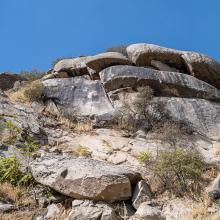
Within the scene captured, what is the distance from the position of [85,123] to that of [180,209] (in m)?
6.00

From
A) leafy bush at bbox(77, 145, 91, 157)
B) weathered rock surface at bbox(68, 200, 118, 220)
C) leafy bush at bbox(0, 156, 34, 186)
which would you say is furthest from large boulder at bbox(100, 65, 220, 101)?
weathered rock surface at bbox(68, 200, 118, 220)

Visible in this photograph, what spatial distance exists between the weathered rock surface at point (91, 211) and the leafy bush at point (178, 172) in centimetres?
175

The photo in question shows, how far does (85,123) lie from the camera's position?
1525 cm

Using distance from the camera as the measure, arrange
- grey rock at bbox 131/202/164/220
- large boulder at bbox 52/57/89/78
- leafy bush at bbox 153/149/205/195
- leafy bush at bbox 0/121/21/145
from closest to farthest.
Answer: grey rock at bbox 131/202/164/220, leafy bush at bbox 153/149/205/195, leafy bush at bbox 0/121/21/145, large boulder at bbox 52/57/89/78

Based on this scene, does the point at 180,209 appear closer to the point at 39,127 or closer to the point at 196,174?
the point at 196,174

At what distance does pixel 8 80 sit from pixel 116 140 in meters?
9.71

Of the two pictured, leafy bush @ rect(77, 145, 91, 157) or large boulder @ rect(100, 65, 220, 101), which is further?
large boulder @ rect(100, 65, 220, 101)

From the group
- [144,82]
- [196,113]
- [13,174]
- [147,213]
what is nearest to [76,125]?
[144,82]

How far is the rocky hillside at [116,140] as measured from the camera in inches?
391

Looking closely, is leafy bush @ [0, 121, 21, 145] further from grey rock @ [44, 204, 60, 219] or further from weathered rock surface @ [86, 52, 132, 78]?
weathered rock surface @ [86, 52, 132, 78]

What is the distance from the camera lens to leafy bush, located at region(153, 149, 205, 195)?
35.3 ft

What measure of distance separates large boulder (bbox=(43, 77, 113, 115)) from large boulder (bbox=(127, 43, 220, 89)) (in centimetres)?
215

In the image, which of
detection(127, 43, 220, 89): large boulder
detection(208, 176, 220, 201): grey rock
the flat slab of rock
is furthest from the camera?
detection(127, 43, 220, 89): large boulder

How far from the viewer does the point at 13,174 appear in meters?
11.0
